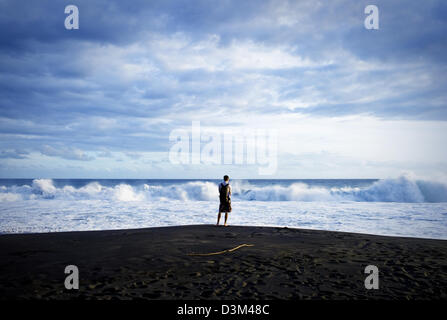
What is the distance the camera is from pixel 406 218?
1650 cm

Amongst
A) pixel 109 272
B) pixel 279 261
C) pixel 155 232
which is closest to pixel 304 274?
pixel 279 261

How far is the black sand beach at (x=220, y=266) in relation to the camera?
4836mm

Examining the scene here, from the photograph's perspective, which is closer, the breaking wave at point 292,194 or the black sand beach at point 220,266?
the black sand beach at point 220,266

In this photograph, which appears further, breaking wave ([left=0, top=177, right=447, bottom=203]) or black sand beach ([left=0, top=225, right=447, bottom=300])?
breaking wave ([left=0, top=177, right=447, bottom=203])

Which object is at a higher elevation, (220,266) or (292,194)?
(220,266)

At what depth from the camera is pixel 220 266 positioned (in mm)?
6332

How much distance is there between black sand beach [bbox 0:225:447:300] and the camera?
4.84 metres

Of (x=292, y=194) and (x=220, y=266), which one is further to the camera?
(x=292, y=194)

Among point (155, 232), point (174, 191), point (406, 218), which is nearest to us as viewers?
point (155, 232)
